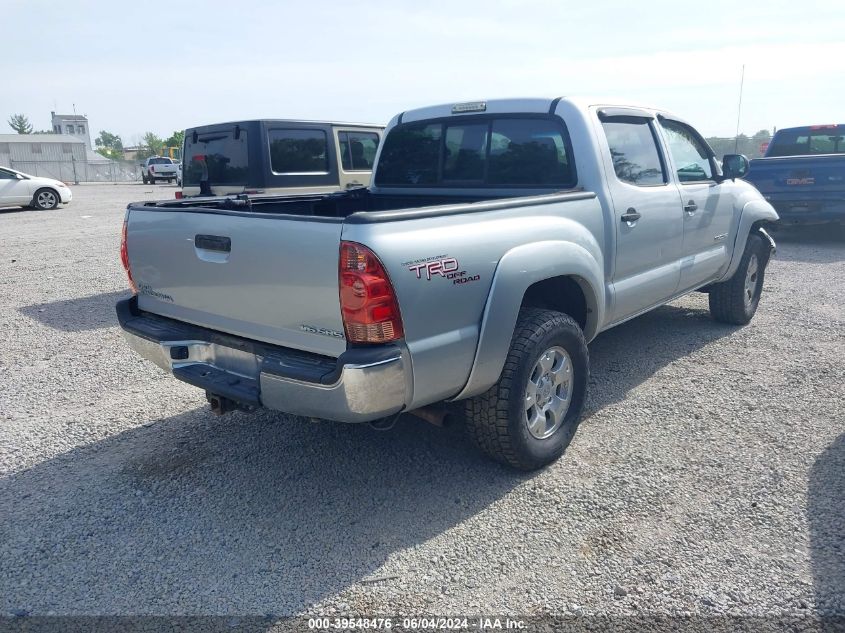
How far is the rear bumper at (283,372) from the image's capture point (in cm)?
279

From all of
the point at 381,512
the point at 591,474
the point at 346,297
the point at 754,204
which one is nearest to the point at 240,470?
the point at 381,512

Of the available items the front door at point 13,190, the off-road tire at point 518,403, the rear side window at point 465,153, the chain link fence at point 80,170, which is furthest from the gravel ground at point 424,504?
the chain link fence at point 80,170

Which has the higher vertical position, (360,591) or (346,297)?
(346,297)

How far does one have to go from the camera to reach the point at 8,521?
334 centimetres

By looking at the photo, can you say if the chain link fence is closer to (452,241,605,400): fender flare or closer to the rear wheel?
the rear wheel

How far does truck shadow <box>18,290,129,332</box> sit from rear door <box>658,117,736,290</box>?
17.8 ft

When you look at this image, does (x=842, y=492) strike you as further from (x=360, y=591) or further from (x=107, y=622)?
(x=107, y=622)

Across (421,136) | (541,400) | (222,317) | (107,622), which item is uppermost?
(421,136)

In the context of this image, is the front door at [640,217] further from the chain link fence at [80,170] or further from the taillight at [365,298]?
the chain link fence at [80,170]

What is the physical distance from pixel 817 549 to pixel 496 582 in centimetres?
143

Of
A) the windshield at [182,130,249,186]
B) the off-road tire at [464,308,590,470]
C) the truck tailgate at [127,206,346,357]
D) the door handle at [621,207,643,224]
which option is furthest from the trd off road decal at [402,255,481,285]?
the windshield at [182,130,249,186]

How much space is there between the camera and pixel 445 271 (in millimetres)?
2990

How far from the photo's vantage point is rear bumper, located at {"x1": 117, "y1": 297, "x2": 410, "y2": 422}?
9.14 feet

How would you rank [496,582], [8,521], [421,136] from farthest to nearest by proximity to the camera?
[421,136], [8,521], [496,582]
